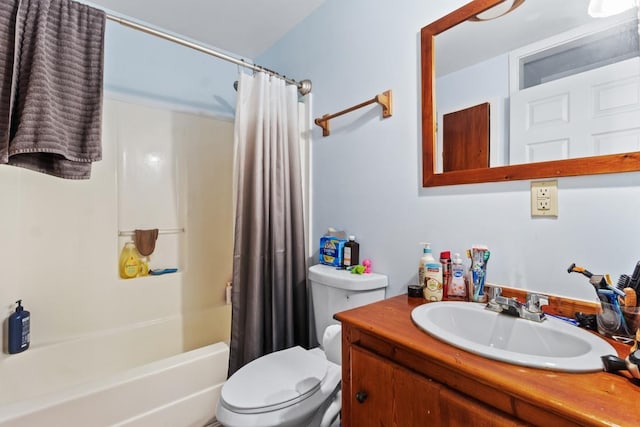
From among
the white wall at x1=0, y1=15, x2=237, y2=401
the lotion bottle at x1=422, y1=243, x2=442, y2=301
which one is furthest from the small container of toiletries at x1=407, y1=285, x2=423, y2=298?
the white wall at x1=0, y1=15, x2=237, y2=401

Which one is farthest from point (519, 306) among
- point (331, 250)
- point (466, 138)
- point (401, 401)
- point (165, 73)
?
point (165, 73)

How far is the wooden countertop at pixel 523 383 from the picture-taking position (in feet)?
1.53

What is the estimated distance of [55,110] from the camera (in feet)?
3.83

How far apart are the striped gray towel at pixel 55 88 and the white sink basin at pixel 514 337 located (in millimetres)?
1427

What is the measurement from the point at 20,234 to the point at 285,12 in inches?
75.6

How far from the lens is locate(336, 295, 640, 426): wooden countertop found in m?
0.47

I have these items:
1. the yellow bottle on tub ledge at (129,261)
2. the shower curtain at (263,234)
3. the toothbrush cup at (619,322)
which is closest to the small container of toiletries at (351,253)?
the shower curtain at (263,234)

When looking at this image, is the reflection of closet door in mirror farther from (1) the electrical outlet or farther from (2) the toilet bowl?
(2) the toilet bowl

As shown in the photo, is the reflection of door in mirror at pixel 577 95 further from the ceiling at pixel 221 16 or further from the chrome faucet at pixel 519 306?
the ceiling at pixel 221 16

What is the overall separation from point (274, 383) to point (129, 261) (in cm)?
131

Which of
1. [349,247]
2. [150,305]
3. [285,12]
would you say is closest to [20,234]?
[150,305]

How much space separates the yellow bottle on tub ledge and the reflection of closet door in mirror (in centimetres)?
184

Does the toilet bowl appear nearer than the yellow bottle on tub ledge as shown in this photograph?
Yes

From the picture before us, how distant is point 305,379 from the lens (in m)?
1.11
